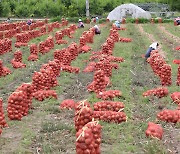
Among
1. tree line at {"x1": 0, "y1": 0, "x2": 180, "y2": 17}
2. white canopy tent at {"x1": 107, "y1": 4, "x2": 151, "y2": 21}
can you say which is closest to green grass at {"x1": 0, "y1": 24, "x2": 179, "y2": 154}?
white canopy tent at {"x1": 107, "y1": 4, "x2": 151, "y2": 21}

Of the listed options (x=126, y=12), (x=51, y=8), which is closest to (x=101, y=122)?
(x=126, y=12)

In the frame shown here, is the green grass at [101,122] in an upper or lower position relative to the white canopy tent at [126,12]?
upper

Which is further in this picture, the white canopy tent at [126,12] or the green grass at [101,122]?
the white canopy tent at [126,12]

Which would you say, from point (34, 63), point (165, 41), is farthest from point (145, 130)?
point (165, 41)

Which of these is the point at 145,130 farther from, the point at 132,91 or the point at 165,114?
the point at 132,91

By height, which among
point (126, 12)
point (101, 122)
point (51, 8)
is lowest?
point (51, 8)

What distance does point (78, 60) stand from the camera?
57.7 ft

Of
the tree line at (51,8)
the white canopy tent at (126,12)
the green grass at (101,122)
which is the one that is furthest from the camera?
the tree line at (51,8)

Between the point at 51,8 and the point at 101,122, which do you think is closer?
the point at 101,122

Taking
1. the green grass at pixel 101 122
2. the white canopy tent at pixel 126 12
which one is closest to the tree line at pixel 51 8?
the white canopy tent at pixel 126 12

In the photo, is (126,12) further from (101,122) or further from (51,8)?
(101,122)

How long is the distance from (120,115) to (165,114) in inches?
41.2

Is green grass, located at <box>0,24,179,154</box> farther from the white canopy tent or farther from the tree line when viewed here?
the tree line

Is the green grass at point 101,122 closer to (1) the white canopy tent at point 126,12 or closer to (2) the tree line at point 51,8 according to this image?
(1) the white canopy tent at point 126,12
